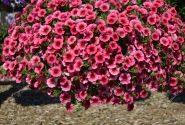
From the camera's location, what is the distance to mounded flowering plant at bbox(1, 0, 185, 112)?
4.69 metres

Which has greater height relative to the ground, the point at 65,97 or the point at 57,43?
the point at 57,43

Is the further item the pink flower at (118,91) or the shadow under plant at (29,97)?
the shadow under plant at (29,97)

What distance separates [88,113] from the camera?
8320 millimetres

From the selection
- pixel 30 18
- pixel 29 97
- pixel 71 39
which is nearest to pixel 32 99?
pixel 29 97

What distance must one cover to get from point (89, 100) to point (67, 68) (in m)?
0.38

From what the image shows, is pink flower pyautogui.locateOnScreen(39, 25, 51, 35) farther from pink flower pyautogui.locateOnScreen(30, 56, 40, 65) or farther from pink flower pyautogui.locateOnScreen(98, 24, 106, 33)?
pink flower pyautogui.locateOnScreen(98, 24, 106, 33)

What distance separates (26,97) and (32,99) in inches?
7.2

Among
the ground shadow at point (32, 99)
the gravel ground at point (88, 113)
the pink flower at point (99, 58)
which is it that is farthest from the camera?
the ground shadow at point (32, 99)

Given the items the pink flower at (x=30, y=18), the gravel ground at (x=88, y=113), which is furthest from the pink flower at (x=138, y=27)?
the gravel ground at (x=88, y=113)

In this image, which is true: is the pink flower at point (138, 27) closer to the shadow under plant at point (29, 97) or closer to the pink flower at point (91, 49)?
the pink flower at point (91, 49)

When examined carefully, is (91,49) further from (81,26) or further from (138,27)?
(138,27)

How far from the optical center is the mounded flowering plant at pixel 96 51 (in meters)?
4.69

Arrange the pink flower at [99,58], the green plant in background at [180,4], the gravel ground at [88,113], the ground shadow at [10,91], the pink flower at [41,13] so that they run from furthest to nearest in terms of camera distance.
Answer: the ground shadow at [10,91], the green plant in background at [180,4], the gravel ground at [88,113], the pink flower at [41,13], the pink flower at [99,58]

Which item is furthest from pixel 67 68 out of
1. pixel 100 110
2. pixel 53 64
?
pixel 100 110
